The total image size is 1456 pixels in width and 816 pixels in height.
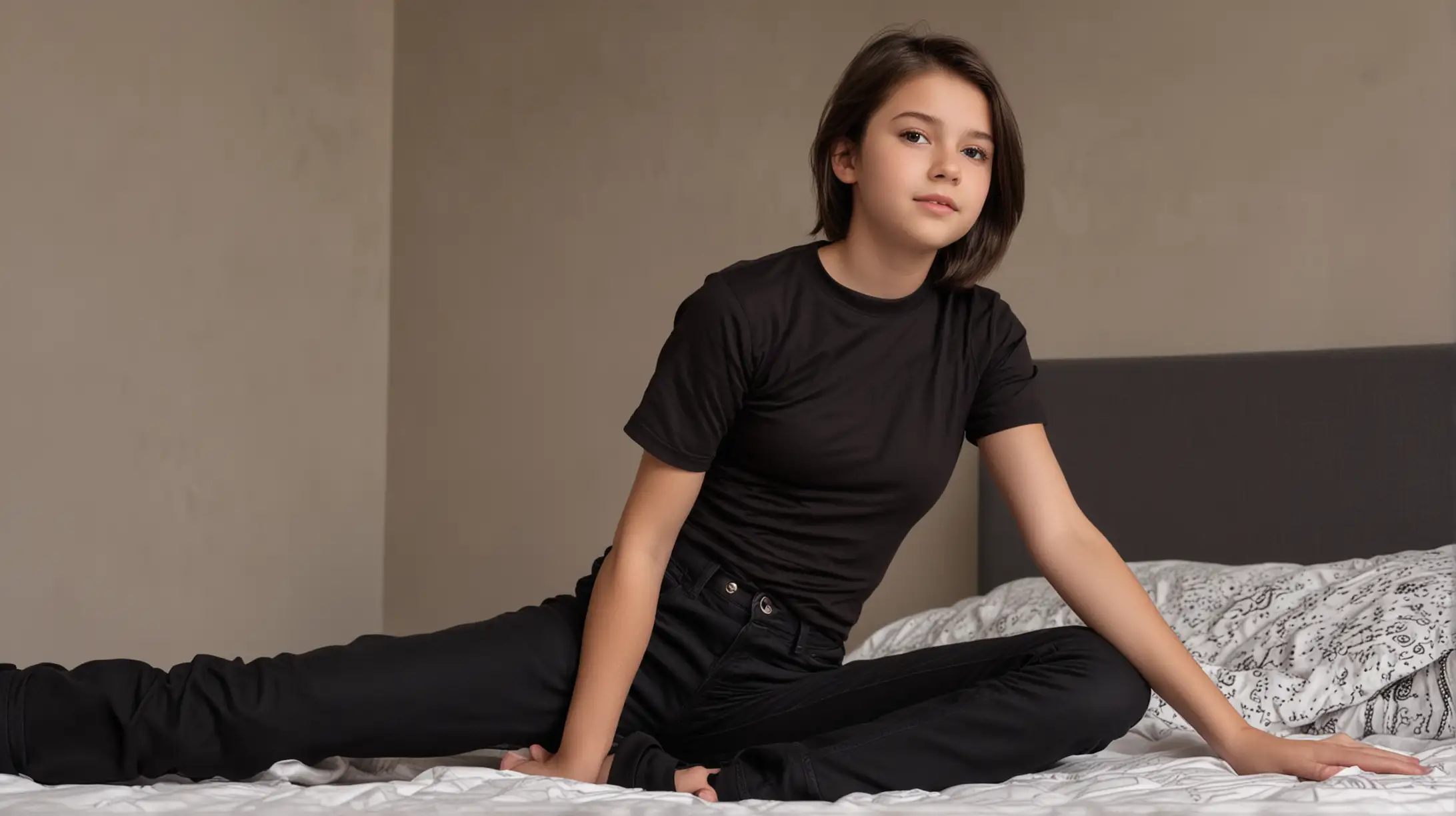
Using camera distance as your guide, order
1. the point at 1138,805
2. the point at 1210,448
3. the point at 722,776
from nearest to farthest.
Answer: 1. the point at 1138,805
2. the point at 722,776
3. the point at 1210,448

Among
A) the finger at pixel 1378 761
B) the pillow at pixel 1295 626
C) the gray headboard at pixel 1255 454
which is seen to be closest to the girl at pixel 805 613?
the finger at pixel 1378 761

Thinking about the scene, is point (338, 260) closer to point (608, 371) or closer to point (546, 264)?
point (546, 264)

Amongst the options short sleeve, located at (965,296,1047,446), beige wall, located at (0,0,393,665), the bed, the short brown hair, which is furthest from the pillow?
beige wall, located at (0,0,393,665)

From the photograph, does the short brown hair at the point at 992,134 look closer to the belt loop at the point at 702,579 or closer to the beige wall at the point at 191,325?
the belt loop at the point at 702,579

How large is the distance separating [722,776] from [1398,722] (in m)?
0.98

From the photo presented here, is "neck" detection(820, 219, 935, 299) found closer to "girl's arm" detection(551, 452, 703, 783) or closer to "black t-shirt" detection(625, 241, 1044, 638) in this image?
"black t-shirt" detection(625, 241, 1044, 638)

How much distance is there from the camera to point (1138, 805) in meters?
1.15

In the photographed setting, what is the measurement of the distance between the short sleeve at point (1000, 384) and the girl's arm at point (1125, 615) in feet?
0.05

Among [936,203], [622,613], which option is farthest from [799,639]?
[936,203]

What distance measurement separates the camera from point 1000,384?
1.56 meters

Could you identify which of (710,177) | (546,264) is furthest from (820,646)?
(546,264)

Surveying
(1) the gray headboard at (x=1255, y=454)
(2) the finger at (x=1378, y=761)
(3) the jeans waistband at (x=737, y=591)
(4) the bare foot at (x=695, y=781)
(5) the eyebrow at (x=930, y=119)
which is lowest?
(4) the bare foot at (x=695, y=781)

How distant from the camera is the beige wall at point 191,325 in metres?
2.78

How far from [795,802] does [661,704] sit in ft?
1.00
